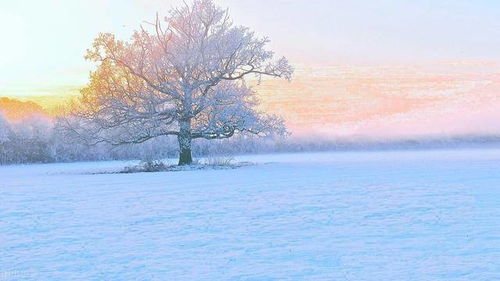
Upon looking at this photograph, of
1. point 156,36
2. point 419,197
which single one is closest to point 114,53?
point 156,36

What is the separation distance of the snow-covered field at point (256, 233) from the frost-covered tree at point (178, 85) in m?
15.3

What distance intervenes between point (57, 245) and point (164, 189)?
39.9ft

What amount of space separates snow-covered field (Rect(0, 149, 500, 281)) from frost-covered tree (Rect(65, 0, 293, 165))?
50.1 feet

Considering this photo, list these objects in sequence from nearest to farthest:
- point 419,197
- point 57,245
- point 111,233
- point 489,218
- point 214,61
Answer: point 57,245 → point 111,233 → point 489,218 → point 419,197 → point 214,61

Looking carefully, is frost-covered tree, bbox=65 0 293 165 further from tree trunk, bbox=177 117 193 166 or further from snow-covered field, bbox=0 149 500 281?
snow-covered field, bbox=0 149 500 281

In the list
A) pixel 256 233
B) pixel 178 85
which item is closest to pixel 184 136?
pixel 178 85

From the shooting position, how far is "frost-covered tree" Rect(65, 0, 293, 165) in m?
38.1

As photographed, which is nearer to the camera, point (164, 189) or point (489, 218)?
point (489, 218)

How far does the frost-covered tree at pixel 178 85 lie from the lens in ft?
125

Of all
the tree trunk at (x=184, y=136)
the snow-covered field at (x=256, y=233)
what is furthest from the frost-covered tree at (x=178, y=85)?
the snow-covered field at (x=256, y=233)

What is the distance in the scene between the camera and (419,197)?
19.1m

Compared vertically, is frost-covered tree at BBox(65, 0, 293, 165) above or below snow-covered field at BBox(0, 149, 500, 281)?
above

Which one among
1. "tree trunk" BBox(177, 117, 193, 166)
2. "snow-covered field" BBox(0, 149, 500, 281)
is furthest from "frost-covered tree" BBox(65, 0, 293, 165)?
"snow-covered field" BBox(0, 149, 500, 281)

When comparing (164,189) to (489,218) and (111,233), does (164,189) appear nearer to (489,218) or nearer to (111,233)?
(111,233)
